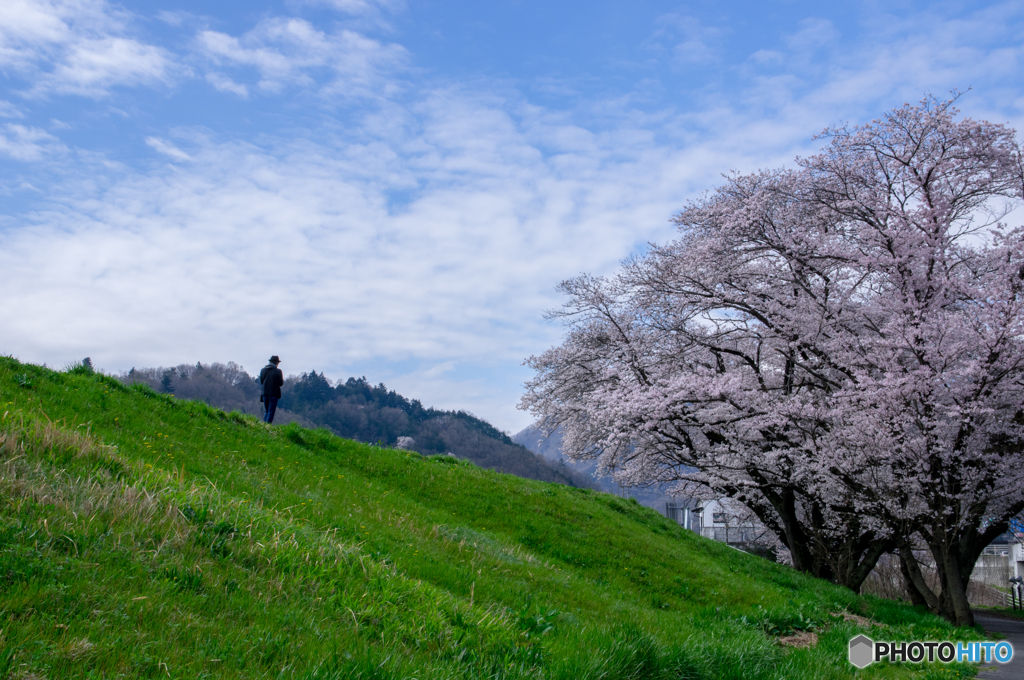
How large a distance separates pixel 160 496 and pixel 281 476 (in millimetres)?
4557

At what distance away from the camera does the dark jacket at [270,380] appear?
15930 millimetres

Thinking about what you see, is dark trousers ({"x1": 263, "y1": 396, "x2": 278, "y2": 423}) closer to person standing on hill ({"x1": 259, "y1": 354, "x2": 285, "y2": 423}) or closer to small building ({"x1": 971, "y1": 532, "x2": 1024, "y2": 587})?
person standing on hill ({"x1": 259, "y1": 354, "x2": 285, "y2": 423})

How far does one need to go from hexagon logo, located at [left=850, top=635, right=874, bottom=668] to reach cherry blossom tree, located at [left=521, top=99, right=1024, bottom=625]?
680 cm

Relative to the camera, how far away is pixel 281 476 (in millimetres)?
9531

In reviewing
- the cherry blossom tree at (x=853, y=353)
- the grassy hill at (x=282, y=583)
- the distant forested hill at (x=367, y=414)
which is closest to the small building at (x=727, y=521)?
the cherry blossom tree at (x=853, y=353)

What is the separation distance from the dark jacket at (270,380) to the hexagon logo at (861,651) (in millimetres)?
13242

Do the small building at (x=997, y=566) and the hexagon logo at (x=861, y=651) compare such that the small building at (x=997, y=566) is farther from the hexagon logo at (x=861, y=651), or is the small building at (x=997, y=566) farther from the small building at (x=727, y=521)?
the hexagon logo at (x=861, y=651)

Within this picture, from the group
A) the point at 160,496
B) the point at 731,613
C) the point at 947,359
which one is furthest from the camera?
the point at 947,359

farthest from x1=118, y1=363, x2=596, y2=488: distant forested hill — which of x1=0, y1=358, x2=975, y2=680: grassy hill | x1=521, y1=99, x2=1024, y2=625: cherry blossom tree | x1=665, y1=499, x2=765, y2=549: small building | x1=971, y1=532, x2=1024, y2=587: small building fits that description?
x1=0, y1=358, x2=975, y2=680: grassy hill

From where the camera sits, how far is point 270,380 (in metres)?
16.0

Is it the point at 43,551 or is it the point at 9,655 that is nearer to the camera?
the point at 9,655

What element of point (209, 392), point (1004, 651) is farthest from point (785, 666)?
point (209, 392)

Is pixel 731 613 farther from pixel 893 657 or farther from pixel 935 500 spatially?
pixel 935 500

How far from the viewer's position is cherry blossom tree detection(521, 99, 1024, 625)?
1377 cm
